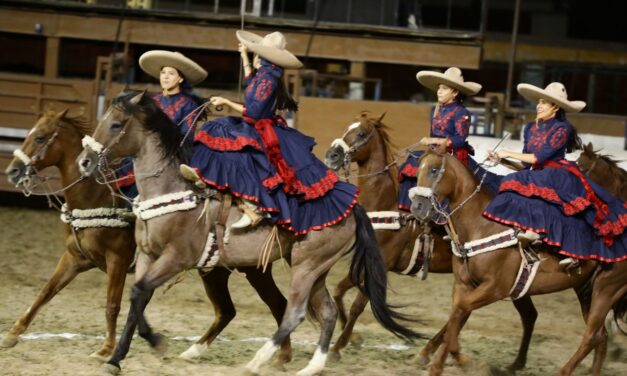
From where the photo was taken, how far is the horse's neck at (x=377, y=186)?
802 cm

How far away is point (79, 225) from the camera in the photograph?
709 centimetres

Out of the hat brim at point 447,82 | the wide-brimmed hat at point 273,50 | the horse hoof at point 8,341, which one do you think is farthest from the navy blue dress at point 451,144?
the horse hoof at point 8,341

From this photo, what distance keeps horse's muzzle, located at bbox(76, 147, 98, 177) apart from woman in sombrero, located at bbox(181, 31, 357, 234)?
0.54m

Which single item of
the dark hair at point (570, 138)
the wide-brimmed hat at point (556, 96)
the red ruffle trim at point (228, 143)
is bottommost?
the red ruffle trim at point (228, 143)

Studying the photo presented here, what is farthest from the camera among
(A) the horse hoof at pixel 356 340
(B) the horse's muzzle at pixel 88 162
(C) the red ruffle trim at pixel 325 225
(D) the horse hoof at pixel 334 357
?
(A) the horse hoof at pixel 356 340

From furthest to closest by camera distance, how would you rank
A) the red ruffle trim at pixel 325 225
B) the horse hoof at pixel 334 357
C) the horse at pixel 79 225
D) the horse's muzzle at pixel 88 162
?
the horse hoof at pixel 334 357, the horse at pixel 79 225, the red ruffle trim at pixel 325 225, the horse's muzzle at pixel 88 162

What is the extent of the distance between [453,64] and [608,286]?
31.8 ft

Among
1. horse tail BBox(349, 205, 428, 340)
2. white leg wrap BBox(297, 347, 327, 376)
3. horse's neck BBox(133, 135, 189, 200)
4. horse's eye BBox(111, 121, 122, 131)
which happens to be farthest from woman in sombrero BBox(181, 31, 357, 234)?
white leg wrap BBox(297, 347, 327, 376)

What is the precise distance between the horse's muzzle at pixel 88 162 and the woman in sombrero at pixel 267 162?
1.77ft

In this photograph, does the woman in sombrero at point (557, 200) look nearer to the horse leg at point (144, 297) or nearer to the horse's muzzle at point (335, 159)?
the horse's muzzle at point (335, 159)

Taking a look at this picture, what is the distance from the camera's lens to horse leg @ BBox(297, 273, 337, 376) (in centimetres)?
664

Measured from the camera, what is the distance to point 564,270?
22.8ft

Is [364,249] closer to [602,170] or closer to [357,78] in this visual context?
[602,170]

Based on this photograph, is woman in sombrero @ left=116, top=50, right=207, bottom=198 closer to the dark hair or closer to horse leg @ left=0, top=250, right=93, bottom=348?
horse leg @ left=0, top=250, right=93, bottom=348
